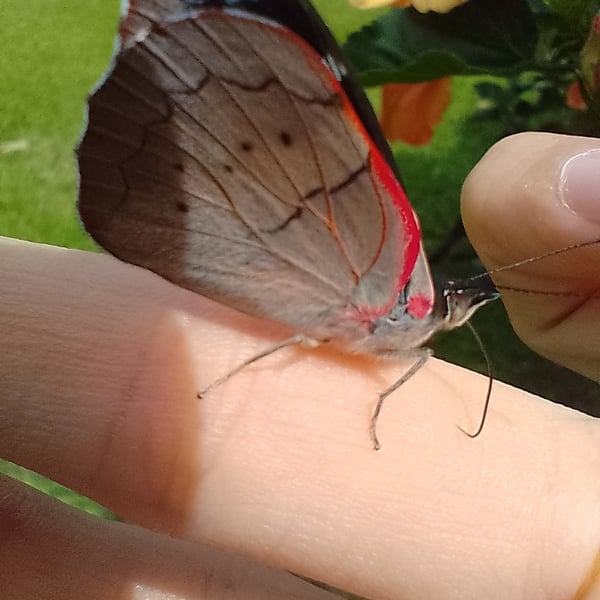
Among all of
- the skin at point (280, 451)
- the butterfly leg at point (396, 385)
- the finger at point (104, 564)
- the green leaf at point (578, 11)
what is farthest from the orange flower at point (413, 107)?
the finger at point (104, 564)

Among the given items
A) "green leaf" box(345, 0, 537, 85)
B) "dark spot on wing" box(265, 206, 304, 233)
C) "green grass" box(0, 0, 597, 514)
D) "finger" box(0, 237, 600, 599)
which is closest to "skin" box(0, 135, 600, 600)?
"finger" box(0, 237, 600, 599)

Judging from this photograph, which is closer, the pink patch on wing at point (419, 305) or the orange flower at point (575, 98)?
the pink patch on wing at point (419, 305)

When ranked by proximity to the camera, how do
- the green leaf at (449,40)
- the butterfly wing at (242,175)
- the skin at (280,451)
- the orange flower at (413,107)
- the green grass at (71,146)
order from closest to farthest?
the butterfly wing at (242,175), the skin at (280,451), the green leaf at (449,40), the orange flower at (413,107), the green grass at (71,146)

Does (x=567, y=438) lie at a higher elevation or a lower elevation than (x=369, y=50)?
lower

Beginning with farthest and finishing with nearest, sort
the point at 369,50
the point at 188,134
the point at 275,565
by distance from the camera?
the point at 369,50 → the point at 275,565 → the point at 188,134

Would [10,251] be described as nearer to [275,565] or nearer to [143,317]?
[143,317]

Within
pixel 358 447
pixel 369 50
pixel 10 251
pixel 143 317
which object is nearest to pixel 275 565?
pixel 358 447

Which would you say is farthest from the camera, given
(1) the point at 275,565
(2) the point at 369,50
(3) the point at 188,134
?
(2) the point at 369,50

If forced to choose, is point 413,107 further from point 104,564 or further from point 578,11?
point 104,564

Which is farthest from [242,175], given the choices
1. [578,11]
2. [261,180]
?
[578,11]

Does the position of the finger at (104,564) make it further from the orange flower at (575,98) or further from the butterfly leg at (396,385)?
the orange flower at (575,98)
